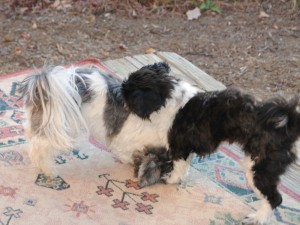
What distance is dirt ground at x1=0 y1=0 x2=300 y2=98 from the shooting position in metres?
5.27

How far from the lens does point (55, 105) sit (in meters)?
3.25

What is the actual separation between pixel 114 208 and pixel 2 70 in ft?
7.29

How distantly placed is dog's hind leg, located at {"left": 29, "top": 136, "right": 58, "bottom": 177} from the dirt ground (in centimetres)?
171

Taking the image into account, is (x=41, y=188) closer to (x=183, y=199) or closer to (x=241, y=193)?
(x=183, y=199)

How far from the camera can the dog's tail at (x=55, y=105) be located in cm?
323

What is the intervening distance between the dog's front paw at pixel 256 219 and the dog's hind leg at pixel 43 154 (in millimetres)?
1258

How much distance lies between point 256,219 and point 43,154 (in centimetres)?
137

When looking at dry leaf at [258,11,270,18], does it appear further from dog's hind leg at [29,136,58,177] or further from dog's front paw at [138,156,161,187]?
dog's hind leg at [29,136,58,177]

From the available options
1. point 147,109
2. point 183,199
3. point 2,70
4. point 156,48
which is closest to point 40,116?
point 147,109

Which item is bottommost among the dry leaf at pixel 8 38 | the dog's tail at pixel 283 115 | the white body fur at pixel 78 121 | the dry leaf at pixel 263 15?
the dry leaf at pixel 8 38

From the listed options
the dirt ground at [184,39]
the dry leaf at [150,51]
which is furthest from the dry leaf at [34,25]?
the dry leaf at [150,51]

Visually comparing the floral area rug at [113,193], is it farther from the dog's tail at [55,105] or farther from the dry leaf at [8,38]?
the dry leaf at [8,38]

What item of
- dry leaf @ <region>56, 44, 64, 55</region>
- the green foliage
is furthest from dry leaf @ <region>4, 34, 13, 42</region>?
the green foliage

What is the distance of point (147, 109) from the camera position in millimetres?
3221
